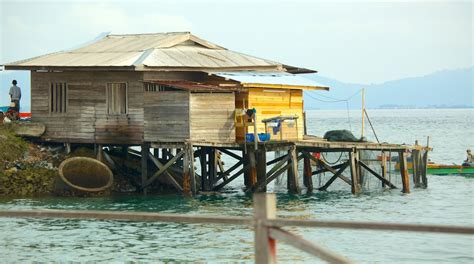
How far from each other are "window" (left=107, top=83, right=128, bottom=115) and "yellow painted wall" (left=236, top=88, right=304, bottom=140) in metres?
3.96

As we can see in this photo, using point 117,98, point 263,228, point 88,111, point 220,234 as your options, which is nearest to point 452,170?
point 117,98

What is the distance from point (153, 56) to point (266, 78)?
13.3 feet

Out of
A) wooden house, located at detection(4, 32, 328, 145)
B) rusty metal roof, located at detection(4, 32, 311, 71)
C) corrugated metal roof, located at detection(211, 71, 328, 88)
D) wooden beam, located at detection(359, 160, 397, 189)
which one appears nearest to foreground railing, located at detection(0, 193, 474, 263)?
wooden house, located at detection(4, 32, 328, 145)

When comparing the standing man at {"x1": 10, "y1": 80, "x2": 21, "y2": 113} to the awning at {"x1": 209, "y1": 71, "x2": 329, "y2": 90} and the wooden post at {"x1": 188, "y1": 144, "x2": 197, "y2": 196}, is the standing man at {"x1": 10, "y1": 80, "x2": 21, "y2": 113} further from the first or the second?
the wooden post at {"x1": 188, "y1": 144, "x2": 197, "y2": 196}

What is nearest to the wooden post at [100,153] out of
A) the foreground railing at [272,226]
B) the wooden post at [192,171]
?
the wooden post at [192,171]

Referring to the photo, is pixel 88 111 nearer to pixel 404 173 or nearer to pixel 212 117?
pixel 212 117

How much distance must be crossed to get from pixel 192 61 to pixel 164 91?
262cm

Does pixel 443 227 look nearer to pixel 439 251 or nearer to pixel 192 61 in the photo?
pixel 439 251

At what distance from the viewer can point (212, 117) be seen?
114 feet

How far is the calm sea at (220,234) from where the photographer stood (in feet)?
Answer: 79.3

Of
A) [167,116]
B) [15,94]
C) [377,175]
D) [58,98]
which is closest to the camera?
[167,116]

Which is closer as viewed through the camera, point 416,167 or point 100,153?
point 100,153

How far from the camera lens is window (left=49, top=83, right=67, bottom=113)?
3716 cm

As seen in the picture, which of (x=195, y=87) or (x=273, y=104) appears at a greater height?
(x=195, y=87)
